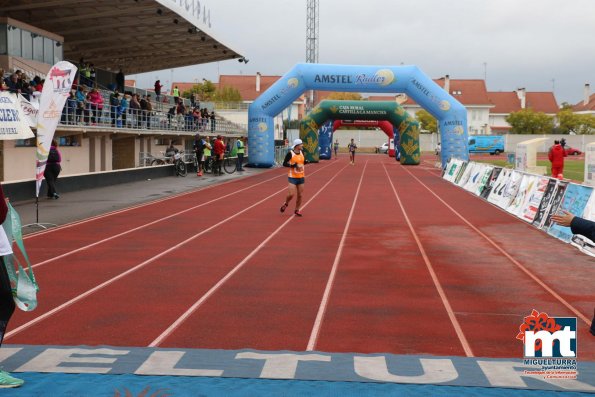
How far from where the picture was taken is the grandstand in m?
26.9

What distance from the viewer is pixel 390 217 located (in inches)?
682

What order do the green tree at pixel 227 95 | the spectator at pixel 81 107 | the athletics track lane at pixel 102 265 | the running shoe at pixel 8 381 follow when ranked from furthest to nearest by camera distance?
1. the green tree at pixel 227 95
2. the spectator at pixel 81 107
3. the athletics track lane at pixel 102 265
4. the running shoe at pixel 8 381

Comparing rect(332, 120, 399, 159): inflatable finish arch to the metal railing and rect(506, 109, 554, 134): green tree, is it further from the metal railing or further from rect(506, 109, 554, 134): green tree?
rect(506, 109, 554, 134): green tree

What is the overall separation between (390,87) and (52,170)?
21747mm

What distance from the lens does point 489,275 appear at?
10.1m

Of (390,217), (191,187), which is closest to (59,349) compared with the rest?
(390,217)

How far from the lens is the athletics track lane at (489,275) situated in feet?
22.9

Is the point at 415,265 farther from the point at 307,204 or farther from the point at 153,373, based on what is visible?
the point at 307,204

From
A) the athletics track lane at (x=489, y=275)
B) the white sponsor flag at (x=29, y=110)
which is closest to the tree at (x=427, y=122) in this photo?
the white sponsor flag at (x=29, y=110)

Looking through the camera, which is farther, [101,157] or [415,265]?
[101,157]

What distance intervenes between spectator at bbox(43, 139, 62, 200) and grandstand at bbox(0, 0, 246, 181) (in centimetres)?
342

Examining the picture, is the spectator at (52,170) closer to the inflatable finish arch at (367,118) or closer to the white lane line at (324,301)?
the white lane line at (324,301)

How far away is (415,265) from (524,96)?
393ft
